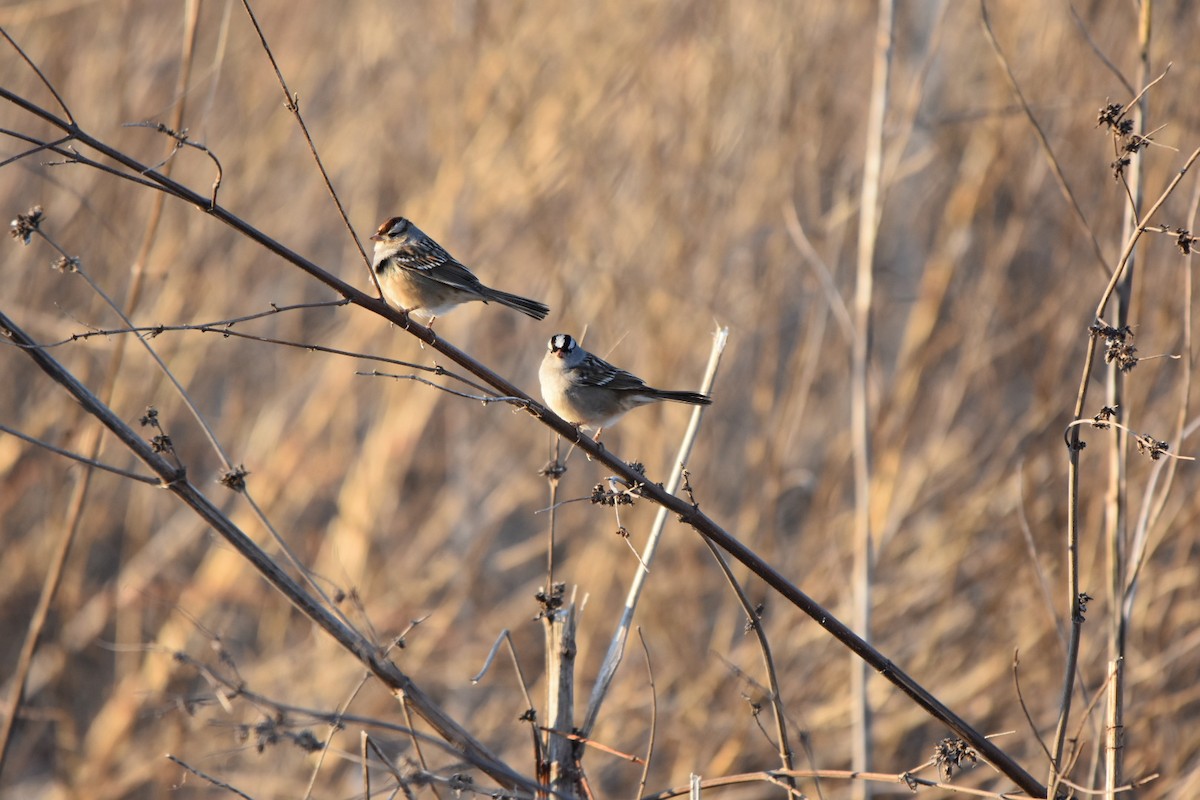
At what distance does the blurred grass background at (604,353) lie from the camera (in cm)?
530

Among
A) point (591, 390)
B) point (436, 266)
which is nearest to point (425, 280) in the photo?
point (436, 266)

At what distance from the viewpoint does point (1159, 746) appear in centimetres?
445

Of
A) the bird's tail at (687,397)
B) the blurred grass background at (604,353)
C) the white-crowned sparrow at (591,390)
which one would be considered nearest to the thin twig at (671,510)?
the bird's tail at (687,397)

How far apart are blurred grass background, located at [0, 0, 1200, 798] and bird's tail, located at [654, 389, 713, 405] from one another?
5.62ft

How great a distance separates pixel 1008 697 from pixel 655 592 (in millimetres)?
1851

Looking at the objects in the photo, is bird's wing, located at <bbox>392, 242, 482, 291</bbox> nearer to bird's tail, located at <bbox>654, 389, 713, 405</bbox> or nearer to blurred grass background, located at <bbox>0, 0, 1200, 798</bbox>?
bird's tail, located at <bbox>654, 389, 713, 405</bbox>

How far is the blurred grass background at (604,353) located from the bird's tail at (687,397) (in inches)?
67.4

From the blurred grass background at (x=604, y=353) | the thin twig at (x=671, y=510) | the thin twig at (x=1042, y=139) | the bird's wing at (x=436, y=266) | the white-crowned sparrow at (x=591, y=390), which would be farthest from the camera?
the blurred grass background at (x=604, y=353)

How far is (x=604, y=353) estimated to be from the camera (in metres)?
4.87

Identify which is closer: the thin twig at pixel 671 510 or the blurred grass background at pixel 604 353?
the thin twig at pixel 671 510

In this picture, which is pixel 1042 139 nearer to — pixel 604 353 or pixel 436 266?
pixel 436 266

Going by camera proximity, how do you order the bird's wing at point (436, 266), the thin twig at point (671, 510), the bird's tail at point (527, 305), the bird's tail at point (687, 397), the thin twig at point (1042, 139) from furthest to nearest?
→ the bird's wing at point (436, 266)
the bird's tail at point (527, 305)
the bird's tail at point (687, 397)
the thin twig at point (1042, 139)
the thin twig at point (671, 510)

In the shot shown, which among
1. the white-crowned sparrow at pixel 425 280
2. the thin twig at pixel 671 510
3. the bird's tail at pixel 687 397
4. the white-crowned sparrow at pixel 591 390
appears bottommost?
the thin twig at pixel 671 510

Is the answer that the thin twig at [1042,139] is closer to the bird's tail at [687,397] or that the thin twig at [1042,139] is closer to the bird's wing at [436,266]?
the bird's tail at [687,397]
